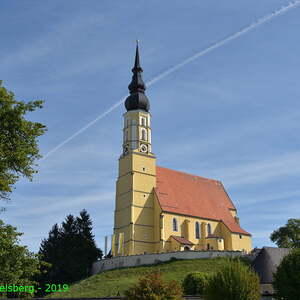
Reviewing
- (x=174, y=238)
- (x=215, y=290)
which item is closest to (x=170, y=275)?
(x=174, y=238)

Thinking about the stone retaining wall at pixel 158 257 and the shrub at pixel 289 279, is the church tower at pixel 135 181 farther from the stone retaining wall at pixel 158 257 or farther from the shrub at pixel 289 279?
the shrub at pixel 289 279

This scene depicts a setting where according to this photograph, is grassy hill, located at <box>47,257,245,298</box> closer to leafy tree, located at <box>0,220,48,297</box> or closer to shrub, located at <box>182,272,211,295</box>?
shrub, located at <box>182,272,211,295</box>

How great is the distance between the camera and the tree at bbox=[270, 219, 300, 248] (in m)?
64.1

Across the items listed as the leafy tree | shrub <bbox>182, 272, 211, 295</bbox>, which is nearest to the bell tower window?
shrub <bbox>182, 272, 211, 295</bbox>

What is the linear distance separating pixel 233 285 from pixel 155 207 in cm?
3832

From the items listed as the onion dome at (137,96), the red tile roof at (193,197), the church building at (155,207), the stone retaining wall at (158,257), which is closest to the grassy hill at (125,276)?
the stone retaining wall at (158,257)

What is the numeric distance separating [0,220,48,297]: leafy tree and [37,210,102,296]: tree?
3437 centimetres

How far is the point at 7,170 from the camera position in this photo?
19734 mm

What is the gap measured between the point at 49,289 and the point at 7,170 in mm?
34984

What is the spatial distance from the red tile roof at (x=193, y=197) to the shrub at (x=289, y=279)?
111 feet

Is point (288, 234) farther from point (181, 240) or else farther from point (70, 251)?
point (70, 251)

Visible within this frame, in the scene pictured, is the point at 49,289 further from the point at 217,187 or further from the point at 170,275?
the point at 217,187

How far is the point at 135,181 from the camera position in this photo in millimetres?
60969

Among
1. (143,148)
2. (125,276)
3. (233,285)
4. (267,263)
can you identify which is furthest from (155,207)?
(233,285)
